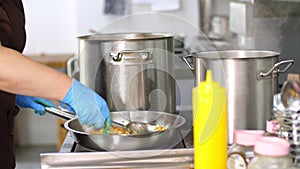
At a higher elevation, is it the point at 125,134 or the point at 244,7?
the point at 244,7

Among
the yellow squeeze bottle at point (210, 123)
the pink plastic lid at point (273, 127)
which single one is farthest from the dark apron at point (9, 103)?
the pink plastic lid at point (273, 127)

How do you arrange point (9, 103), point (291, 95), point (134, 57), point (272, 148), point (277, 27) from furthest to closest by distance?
point (277, 27), point (9, 103), point (134, 57), point (291, 95), point (272, 148)

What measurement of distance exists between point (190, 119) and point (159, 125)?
0.09m

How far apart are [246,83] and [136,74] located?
0.30 metres

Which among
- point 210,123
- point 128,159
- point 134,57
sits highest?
point 134,57

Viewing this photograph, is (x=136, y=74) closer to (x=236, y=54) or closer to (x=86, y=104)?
(x=86, y=104)

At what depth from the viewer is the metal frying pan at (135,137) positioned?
1324mm

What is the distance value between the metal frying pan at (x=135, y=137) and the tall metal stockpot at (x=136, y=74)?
2 centimetres

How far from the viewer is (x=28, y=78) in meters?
1.31

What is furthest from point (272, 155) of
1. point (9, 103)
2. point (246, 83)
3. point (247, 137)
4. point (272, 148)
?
point (9, 103)

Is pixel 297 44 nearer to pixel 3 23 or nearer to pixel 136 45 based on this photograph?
pixel 136 45

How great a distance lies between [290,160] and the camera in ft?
3.39

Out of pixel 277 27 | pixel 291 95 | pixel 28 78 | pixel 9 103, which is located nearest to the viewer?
pixel 291 95

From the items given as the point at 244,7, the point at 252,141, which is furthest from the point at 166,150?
the point at 244,7
